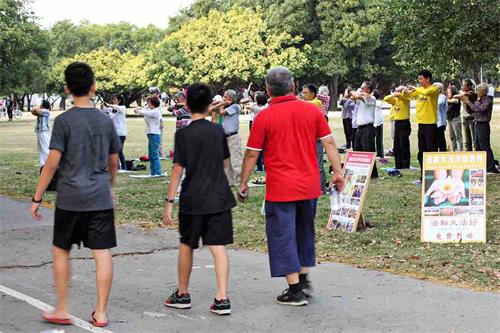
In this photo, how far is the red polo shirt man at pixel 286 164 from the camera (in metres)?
6.43

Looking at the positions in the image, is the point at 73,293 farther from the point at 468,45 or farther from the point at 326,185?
the point at 468,45

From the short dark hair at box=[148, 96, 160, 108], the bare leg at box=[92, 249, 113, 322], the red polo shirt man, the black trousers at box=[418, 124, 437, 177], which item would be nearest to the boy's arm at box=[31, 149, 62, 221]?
the bare leg at box=[92, 249, 113, 322]

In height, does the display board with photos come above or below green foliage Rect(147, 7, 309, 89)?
below

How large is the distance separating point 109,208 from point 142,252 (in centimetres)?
302

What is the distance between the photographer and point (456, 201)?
29.2 ft

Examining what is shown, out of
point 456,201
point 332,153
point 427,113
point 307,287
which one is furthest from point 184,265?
point 427,113

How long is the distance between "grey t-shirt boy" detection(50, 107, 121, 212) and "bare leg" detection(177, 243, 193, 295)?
803mm

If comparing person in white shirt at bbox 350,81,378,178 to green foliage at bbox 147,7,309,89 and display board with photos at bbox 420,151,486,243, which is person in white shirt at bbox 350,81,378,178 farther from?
green foliage at bbox 147,7,309,89

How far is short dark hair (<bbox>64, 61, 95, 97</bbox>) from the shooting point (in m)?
5.82

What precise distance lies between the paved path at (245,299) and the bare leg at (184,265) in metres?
0.21

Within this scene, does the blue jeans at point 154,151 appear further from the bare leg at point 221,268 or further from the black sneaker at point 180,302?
the bare leg at point 221,268

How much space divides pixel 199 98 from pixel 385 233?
4.08m

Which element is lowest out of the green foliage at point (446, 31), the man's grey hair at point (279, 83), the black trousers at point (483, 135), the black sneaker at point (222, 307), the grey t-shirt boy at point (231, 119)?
the black sneaker at point (222, 307)

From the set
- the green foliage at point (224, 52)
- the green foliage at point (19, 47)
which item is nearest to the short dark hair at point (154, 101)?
the green foliage at point (19, 47)
